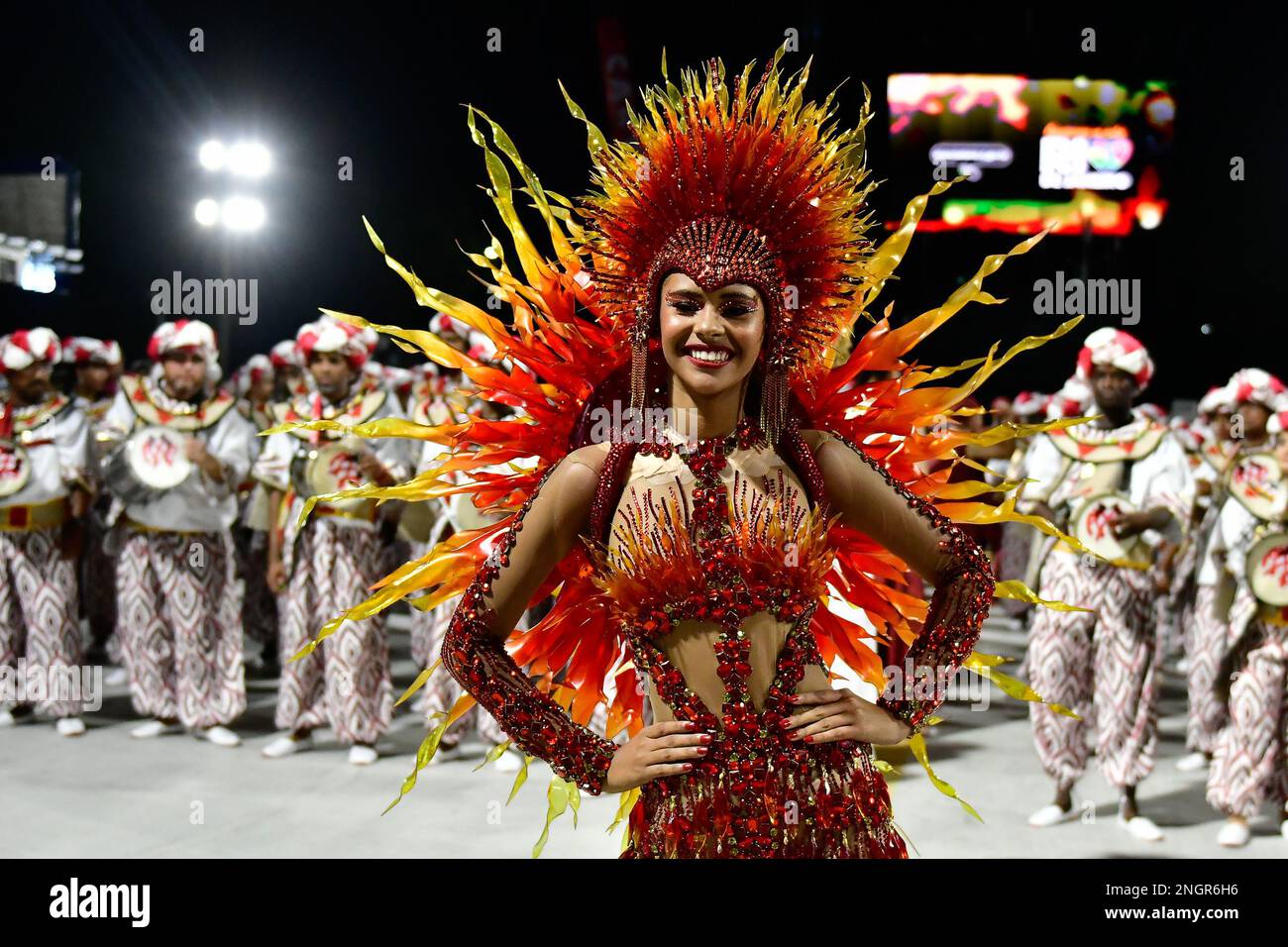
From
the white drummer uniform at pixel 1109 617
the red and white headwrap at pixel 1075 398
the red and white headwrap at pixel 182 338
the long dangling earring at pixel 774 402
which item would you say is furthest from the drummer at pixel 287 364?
the long dangling earring at pixel 774 402

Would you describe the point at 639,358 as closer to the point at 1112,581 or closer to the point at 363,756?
the point at 1112,581

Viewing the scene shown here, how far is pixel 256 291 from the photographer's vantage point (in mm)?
8000

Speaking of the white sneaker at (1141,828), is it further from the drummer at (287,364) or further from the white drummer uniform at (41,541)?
the white drummer uniform at (41,541)

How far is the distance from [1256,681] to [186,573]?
512 centimetres

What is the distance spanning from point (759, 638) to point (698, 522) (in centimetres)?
22

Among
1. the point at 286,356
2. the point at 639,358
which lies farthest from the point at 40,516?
the point at 639,358

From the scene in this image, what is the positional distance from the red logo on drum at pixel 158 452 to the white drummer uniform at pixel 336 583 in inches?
23.4

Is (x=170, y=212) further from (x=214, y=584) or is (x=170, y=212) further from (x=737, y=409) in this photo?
(x=737, y=409)

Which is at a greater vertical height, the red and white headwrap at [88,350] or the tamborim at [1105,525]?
the red and white headwrap at [88,350]

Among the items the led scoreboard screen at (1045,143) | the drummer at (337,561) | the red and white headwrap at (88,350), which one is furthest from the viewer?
the led scoreboard screen at (1045,143)

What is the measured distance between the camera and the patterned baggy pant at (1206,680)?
623 cm

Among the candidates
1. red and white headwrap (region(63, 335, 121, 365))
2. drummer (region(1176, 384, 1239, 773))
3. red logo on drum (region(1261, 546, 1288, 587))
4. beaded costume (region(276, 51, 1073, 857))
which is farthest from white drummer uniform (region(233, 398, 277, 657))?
beaded costume (region(276, 51, 1073, 857))

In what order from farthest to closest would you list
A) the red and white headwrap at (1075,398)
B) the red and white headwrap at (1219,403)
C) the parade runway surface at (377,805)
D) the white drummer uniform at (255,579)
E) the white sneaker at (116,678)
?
the white drummer uniform at (255,579)
the white sneaker at (116,678)
the red and white headwrap at (1219,403)
the red and white headwrap at (1075,398)
the parade runway surface at (377,805)

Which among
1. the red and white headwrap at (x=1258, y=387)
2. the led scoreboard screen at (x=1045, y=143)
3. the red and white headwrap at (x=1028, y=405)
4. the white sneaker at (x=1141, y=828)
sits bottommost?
the white sneaker at (x=1141, y=828)
